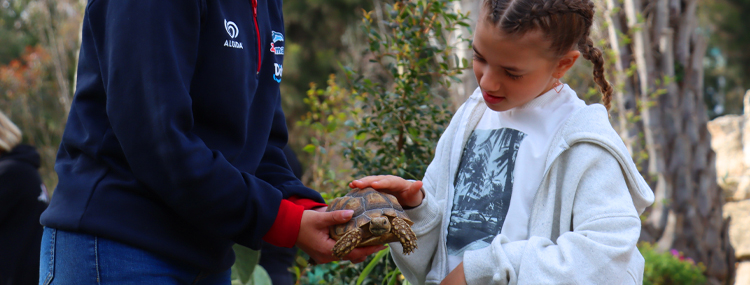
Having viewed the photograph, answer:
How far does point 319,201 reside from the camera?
5.35 feet

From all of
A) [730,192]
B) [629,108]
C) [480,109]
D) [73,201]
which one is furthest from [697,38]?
[73,201]

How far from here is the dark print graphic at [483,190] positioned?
1.49 metres

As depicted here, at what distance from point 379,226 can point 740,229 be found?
8854 mm

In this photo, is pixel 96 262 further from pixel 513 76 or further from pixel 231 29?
pixel 513 76

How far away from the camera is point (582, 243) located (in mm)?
1257

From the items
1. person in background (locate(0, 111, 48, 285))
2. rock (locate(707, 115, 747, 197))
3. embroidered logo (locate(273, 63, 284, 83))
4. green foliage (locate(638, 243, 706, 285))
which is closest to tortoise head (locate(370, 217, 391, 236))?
embroidered logo (locate(273, 63, 284, 83))

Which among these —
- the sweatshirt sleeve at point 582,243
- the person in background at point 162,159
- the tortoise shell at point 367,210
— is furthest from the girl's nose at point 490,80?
the person in background at point 162,159

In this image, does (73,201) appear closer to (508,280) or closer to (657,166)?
(508,280)

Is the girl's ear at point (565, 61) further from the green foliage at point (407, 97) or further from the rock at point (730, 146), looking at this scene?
the rock at point (730, 146)

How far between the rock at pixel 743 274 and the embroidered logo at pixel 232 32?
816 cm

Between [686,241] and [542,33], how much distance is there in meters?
5.46

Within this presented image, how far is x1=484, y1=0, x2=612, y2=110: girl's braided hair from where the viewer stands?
1.40 m

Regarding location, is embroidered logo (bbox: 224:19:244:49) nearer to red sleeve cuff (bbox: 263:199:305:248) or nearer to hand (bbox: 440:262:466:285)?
red sleeve cuff (bbox: 263:199:305:248)

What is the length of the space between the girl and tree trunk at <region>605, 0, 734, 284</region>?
14.9 feet
